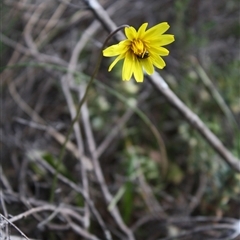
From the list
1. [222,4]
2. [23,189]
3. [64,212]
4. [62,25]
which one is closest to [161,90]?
[64,212]

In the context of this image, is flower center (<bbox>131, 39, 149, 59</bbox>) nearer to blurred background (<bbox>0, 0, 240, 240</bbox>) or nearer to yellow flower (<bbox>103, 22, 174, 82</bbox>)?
yellow flower (<bbox>103, 22, 174, 82</bbox>)

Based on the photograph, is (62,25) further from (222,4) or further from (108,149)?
(222,4)

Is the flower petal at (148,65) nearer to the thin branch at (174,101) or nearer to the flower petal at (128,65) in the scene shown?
the flower petal at (128,65)

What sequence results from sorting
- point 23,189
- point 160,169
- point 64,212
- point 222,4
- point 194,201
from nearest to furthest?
point 64,212 < point 23,189 < point 194,201 < point 160,169 < point 222,4

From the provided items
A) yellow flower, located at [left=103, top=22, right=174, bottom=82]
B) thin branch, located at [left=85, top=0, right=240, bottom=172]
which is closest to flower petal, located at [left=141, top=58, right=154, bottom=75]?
yellow flower, located at [left=103, top=22, right=174, bottom=82]

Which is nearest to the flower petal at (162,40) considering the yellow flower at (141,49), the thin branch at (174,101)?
the yellow flower at (141,49)

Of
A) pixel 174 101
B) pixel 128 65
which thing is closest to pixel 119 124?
pixel 174 101
